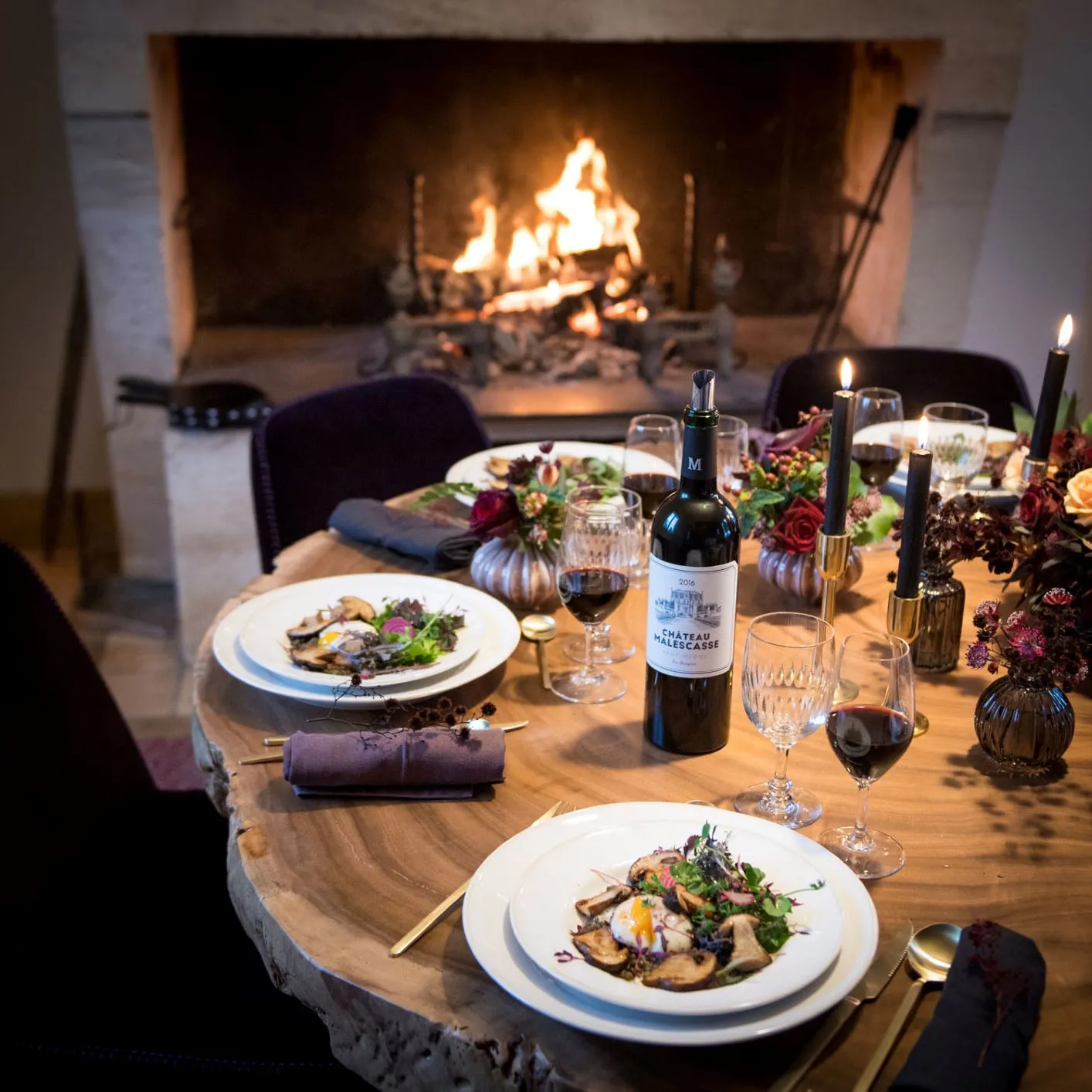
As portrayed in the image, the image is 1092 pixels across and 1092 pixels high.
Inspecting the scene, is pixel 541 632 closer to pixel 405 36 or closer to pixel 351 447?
pixel 351 447

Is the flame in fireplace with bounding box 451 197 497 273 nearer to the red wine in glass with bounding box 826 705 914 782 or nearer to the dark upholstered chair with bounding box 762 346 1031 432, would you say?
the dark upholstered chair with bounding box 762 346 1031 432

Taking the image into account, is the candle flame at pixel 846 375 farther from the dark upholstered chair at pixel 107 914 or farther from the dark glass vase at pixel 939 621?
the dark upholstered chair at pixel 107 914

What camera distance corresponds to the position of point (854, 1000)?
3.01 feet

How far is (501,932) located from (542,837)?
12cm

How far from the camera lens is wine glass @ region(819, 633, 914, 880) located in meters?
1.05

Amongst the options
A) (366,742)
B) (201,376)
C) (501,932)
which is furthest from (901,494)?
(201,376)

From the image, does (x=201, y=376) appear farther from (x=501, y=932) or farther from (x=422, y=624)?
(x=501, y=932)

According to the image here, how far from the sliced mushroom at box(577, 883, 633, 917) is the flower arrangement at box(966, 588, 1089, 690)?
437 millimetres

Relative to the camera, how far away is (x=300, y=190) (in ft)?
11.3

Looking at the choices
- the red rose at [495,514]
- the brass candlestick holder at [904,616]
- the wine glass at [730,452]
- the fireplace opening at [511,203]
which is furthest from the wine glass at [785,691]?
the fireplace opening at [511,203]

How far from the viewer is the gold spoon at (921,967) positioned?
0.87 metres

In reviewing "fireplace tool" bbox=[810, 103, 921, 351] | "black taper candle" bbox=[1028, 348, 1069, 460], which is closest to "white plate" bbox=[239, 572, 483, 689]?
"black taper candle" bbox=[1028, 348, 1069, 460]

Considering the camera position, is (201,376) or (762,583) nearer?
(762,583)

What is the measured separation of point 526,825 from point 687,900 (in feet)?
0.69
